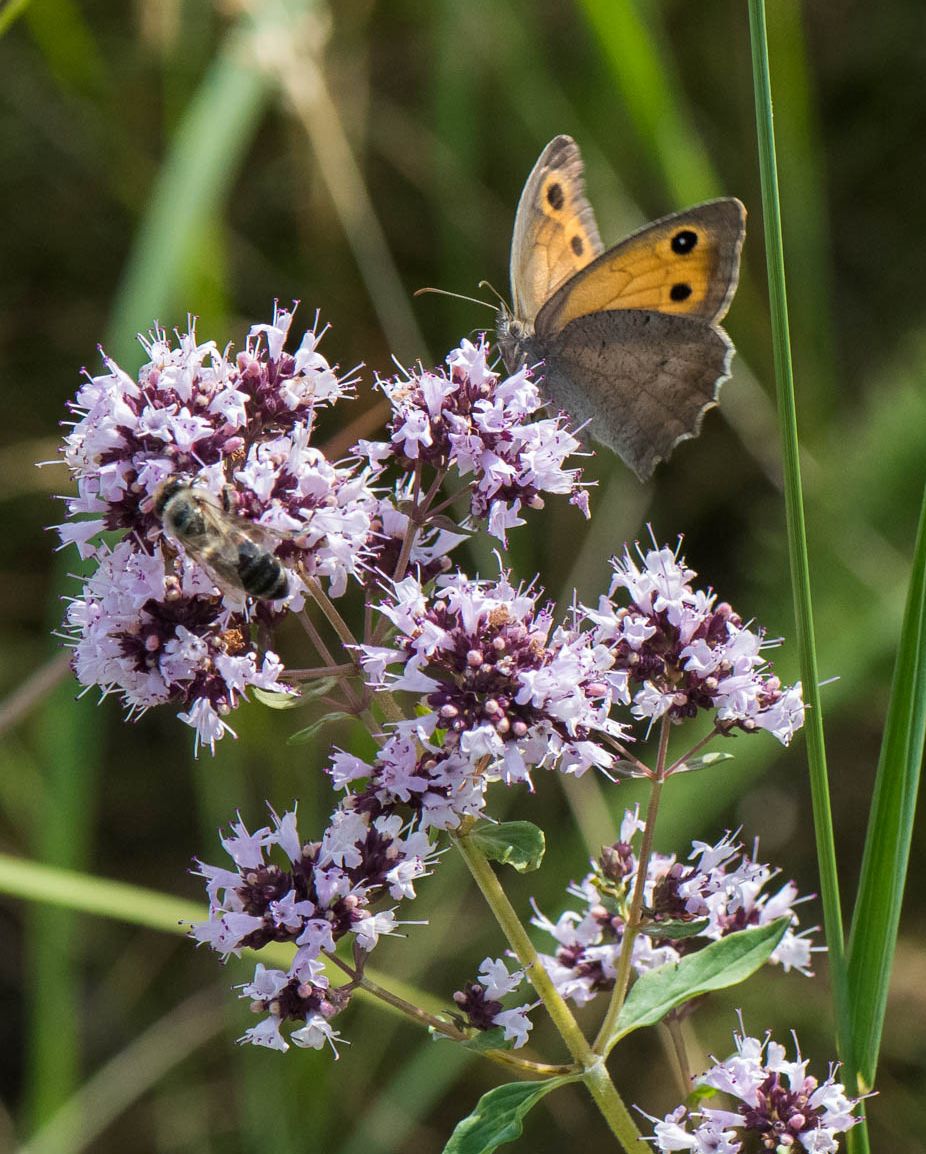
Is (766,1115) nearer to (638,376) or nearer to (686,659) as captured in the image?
(686,659)

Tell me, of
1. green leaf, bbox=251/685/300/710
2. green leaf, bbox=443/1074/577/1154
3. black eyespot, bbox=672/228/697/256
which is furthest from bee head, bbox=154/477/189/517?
black eyespot, bbox=672/228/697/256

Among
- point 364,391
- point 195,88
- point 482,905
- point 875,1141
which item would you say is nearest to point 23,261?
point 195,88

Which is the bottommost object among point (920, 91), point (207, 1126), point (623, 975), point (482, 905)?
point (623, 975)

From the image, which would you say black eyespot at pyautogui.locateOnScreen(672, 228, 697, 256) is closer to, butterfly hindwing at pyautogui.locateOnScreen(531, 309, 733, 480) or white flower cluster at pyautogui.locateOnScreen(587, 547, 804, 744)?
butterfly hindwing at pyautogui.locateOnScreen(531, 309, 733, 480)

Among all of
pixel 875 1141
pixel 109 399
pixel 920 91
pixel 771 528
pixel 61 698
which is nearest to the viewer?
pixel 109 399

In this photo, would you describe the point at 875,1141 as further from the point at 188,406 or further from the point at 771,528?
the point at 188,406

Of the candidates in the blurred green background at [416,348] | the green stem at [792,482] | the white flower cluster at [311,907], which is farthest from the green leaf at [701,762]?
the blurred green background at [416,348]
